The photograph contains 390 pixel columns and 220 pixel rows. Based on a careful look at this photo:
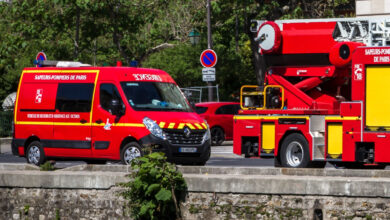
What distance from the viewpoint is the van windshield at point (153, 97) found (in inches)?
711

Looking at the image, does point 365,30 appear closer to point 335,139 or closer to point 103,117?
point 335,139

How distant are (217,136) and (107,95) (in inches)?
459

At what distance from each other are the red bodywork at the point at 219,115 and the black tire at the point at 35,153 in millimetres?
10511

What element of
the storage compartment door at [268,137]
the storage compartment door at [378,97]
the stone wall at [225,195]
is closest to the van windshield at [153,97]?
the storage compartment door at [268,137]

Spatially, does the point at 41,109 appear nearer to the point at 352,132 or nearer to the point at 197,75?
the point at 352,132

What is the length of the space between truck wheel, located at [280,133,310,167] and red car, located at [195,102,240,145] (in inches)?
423

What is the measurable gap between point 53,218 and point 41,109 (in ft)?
22.8

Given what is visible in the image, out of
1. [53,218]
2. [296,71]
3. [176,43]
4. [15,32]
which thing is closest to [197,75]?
[176,43]

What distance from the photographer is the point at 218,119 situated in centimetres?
2958

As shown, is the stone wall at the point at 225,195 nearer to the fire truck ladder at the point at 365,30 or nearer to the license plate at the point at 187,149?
the license plate at the point at 187,149

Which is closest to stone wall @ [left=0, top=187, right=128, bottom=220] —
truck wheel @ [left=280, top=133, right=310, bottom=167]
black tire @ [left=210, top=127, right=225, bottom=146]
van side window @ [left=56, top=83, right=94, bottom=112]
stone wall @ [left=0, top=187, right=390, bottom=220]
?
stone wall @ [left=0, top=187, right=390, bottom=220]

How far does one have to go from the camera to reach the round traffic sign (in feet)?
95.5

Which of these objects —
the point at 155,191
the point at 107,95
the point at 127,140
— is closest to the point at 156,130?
the point at 127,140

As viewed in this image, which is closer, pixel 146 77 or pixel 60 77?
pixel 146 77
